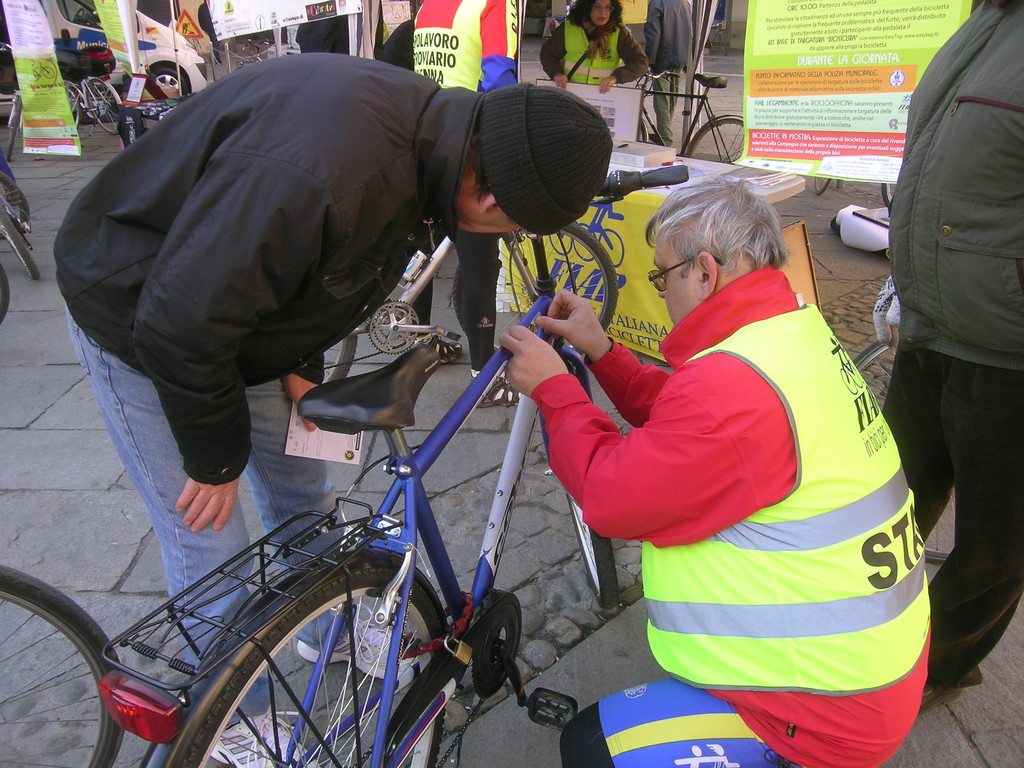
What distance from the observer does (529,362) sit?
1.57 m

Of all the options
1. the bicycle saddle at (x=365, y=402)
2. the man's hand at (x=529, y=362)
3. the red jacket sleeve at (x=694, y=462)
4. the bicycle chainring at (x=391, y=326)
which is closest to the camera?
the red jacket sleeve at (x=694, y=462)

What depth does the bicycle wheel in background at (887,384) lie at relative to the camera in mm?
2551

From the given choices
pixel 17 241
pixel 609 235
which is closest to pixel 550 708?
pixel 609 235

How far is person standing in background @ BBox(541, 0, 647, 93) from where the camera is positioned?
5758 millimetres

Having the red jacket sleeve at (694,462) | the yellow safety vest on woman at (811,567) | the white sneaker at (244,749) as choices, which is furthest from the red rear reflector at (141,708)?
the yellow safety vest on woman at (811,567)

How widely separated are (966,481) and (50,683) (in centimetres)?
222

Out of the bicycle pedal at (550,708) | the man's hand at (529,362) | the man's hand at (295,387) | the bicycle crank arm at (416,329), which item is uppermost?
the man's hand at (529,362)

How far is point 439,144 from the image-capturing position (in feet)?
3.81

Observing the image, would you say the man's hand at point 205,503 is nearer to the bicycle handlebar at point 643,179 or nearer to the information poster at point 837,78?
the bicycle handlebar at point 643,179

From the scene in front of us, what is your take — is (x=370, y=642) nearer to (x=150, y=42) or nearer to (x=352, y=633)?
(x=352, y=633)

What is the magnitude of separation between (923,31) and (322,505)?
254 centimetres

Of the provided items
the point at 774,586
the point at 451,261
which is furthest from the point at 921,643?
the point at 451,261

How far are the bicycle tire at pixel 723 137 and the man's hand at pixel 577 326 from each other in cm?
559

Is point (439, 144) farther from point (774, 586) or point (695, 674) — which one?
point (695, 674)
